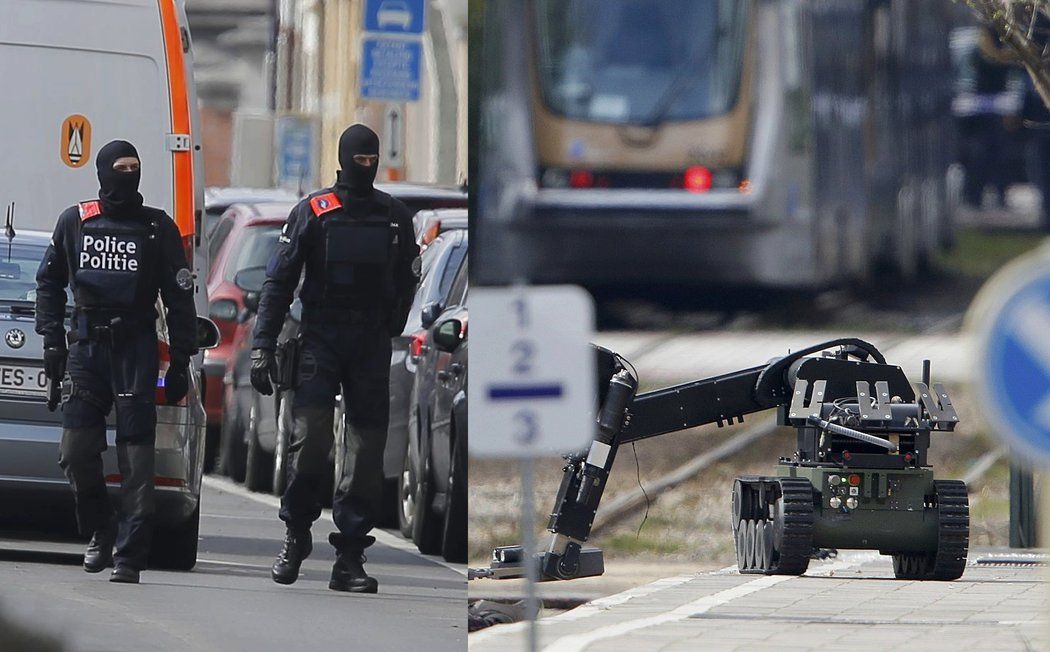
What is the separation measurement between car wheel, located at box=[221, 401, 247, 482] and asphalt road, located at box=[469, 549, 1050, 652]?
11.2 ft

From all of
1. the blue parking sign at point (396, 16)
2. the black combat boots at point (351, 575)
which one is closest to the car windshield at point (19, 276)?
the black combat boots at point (351, 575)

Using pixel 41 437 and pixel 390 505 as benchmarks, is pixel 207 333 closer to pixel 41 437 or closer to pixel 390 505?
pixel 41 437

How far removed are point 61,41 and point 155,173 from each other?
724 millimetres

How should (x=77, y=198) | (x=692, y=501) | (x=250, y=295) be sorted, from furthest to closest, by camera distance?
(x=692, y=501)
(x=250, y=295)
(x=77, y=198)

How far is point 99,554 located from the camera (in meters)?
8.80

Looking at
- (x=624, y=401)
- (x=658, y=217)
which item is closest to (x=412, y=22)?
(x=658, y=217)

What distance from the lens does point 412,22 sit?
16.5 m

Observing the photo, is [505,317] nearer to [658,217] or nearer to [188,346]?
[188,346]

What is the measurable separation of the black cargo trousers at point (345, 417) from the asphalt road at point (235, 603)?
0.29 meters

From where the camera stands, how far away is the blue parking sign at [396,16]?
54.2ft

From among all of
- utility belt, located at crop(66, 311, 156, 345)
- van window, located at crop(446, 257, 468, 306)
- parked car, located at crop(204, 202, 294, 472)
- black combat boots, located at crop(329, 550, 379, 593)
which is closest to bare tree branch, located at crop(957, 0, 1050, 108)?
van window, located at crop(446, 257, 468, 306)

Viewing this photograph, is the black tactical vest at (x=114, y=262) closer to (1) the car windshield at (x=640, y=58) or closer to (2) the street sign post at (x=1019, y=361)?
(2) the street sign post at (x=1019, y=361)

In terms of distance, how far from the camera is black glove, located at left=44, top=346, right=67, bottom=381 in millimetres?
8703

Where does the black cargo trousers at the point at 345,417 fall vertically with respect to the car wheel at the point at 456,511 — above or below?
above
